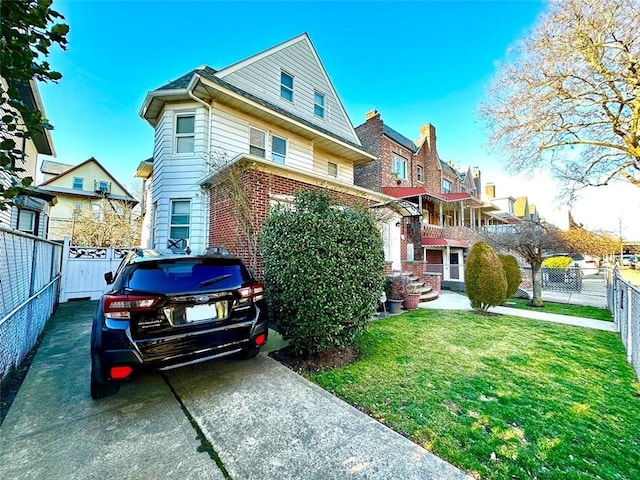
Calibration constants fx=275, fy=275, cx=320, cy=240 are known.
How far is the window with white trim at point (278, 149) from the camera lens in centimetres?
1055

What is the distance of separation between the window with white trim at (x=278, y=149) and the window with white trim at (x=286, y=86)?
81.0 inches

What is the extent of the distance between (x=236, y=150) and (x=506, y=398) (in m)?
9.49

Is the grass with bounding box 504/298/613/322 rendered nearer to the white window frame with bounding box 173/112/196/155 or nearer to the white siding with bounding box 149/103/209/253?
the white siding with bounding box 149/103/209/253

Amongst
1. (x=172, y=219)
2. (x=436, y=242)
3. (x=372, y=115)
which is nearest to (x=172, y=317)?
(x=172, y=219)

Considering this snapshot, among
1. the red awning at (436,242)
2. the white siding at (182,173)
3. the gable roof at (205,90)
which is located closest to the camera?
the gable roof at (205,90)

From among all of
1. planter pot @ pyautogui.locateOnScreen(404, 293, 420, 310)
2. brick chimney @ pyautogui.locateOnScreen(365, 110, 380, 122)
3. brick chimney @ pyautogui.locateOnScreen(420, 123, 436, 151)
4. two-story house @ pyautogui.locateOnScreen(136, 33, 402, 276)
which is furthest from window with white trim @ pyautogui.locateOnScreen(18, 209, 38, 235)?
brick chimney @ pyautogui.locateOnScreen(420, 123, 436, 151)

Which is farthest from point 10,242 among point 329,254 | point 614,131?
point 614,131

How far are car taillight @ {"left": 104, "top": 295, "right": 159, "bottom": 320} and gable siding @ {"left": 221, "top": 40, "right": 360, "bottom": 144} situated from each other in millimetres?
9161

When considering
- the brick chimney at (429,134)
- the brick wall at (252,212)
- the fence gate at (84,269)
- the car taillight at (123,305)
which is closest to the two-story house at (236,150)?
the brick wall at (252,212)

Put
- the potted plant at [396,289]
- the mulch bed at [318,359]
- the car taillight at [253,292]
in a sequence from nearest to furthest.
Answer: the car taillight at [253,292] < the mulch bed at [318,359] < the potted plant at [396,289]

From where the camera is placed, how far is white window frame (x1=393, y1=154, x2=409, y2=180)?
690 inches

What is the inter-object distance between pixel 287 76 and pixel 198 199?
6.74 meters

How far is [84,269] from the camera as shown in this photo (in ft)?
30.3

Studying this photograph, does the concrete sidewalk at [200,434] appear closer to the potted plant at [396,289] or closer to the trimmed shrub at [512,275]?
the potted plant at [396,289]
